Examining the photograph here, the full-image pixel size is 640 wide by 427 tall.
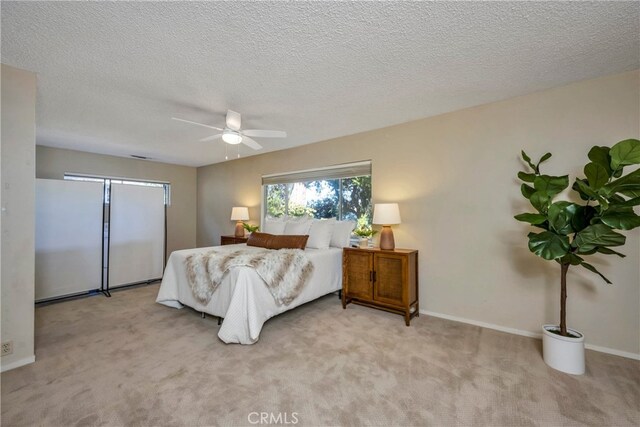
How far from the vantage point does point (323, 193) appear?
4.51 m

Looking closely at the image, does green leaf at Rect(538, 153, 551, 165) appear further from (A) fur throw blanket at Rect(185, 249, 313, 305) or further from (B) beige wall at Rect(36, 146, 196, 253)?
(B) beige wall at Rect(36, 146, 196, 253)

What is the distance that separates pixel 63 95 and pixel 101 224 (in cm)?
218

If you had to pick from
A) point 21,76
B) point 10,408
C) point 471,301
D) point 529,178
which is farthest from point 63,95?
point 471,301

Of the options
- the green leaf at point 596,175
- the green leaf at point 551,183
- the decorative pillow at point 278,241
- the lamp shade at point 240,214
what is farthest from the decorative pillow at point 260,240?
the green leaf at point 596,175

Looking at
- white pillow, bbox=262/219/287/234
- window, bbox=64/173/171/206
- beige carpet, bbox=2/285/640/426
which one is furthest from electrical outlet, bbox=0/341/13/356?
white pillow, bbox=262/219/287/234

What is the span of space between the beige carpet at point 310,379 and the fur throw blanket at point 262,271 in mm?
371

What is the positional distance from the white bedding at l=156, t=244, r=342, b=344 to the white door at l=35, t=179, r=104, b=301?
1.60m

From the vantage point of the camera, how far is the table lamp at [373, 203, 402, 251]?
3.15 metres

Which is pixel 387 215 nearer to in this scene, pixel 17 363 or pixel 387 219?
pixel 387 219

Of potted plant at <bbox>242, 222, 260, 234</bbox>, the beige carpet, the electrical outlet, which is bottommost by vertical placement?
the beige carpet

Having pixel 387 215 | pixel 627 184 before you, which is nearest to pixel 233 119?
pixel 387 215

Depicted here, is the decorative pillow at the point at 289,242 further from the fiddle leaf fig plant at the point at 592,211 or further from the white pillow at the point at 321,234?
the fiddle leaf fig plant at the point at 592,211

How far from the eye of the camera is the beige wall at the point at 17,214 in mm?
2021

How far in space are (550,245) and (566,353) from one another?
32.8 inches
